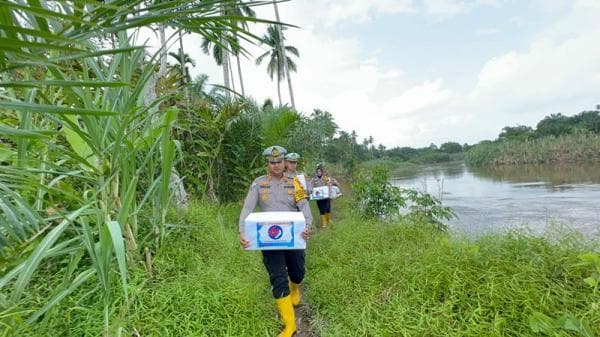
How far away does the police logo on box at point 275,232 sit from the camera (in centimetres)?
258

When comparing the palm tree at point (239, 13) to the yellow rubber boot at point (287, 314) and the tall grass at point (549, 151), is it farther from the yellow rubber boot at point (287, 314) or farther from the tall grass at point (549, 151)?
the tall grass at point (549, 151)

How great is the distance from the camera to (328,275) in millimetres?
3555

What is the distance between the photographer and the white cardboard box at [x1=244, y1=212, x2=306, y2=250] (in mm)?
2574

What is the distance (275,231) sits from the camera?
258 centimetres

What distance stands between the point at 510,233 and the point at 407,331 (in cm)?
132

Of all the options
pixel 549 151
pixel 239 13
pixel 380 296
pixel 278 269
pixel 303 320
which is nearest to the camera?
pixel 239 13

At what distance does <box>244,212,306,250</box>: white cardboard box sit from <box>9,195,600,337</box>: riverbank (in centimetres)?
42

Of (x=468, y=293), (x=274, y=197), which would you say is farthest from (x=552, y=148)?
(x=274, y=197)

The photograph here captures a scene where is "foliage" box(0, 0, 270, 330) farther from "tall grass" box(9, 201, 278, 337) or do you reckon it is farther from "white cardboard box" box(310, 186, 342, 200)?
"white cardboard box" box(310, 186, 342, 200)

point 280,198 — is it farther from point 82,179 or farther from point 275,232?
point 82,179

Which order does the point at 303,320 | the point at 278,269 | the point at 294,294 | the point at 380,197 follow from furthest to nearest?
1. the point at 380,197
2. the point at 294,294
3. the point at 303,320
4. the point at 278,269

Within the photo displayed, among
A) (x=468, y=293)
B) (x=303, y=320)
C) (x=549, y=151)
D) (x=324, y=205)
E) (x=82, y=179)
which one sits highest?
(x=82, y=179)

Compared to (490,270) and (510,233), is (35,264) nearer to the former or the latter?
(490,270)

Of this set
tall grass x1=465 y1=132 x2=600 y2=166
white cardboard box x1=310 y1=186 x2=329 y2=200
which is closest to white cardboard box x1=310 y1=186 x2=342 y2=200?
white cardboard box x1=310 y1=186 x2=329 y2=200
